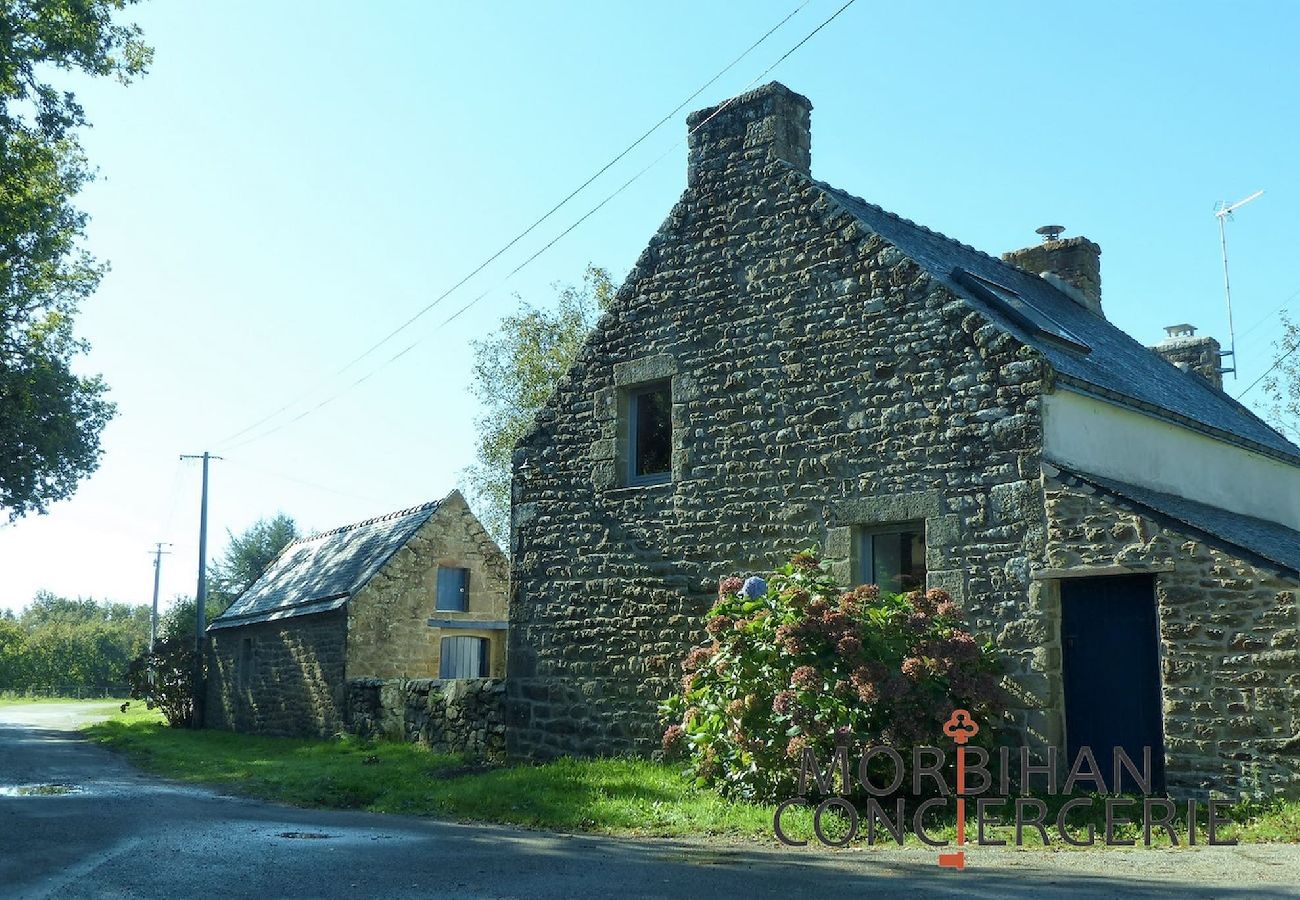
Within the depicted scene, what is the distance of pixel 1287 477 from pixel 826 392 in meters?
7.08

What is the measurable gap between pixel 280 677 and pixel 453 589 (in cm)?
389

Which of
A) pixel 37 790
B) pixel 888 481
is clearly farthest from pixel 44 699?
pixel 888 481

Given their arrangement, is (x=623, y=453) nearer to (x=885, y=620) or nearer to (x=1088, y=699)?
(x=885, y=620)

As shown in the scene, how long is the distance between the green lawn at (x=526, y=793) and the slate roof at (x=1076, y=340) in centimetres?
429

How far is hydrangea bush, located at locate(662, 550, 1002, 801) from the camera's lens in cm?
1009

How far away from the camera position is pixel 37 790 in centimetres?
1297

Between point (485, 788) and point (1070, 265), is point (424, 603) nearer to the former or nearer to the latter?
point (485, 788)

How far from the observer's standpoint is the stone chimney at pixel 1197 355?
1991cm

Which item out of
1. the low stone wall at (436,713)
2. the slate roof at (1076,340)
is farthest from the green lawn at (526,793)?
the slate roof at (1076,340)

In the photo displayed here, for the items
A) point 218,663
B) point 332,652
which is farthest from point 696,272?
point 218,663

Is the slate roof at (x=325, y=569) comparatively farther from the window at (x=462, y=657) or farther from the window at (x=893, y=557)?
the window at (x=893, y=557)

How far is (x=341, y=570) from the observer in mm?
24625

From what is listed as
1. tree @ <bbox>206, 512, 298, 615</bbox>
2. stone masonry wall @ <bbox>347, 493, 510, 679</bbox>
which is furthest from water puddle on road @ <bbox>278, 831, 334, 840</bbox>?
tree @ <bbox>206, 512, 298, 615</bbox>

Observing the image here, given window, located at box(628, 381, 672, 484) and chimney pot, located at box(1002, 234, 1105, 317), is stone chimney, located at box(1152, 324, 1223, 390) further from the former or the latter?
window, located at box(628, 381, 672, 484)
